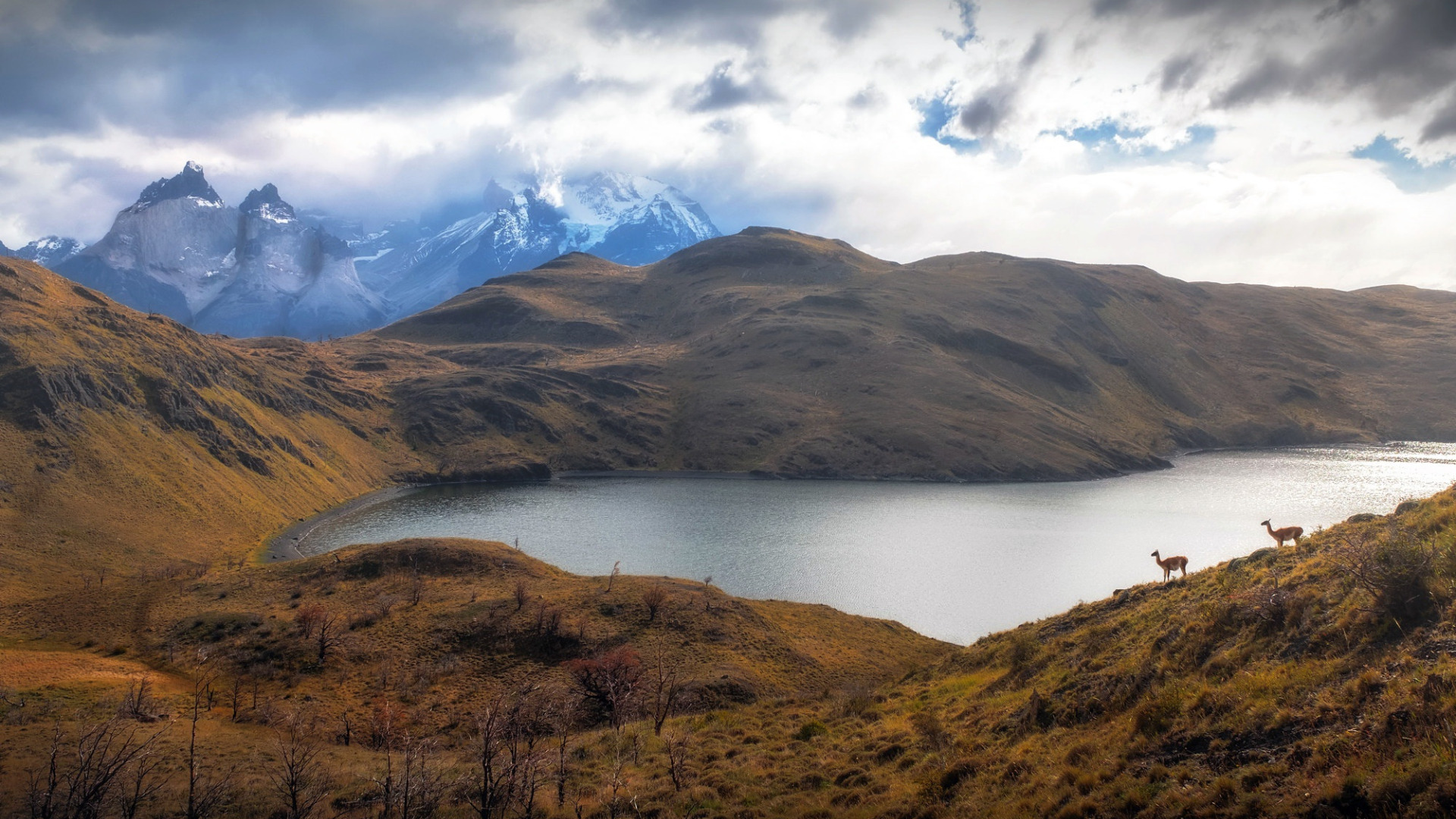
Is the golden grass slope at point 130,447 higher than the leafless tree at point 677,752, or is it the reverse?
the golden grass slope at point 130,447

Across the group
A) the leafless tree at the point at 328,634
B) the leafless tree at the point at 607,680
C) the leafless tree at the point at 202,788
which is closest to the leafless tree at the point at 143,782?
the leafless tree at the point at 202,788

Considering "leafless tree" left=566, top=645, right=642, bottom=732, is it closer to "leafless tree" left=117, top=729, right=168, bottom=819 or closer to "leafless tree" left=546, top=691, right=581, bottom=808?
"leafless tree" left=546, top=691, right=581, bottom=808

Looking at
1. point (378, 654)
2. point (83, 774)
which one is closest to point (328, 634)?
point (378, 654)

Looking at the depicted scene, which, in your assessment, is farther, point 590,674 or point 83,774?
point 590,674

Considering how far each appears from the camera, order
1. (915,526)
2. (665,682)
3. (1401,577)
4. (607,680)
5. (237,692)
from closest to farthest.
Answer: (1401,577) → (607,680) → (237,692) → (665,682) → (915,526)

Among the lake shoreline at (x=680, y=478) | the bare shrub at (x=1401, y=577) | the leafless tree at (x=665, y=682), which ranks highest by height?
the lake shoreline at (x=680, y=478)

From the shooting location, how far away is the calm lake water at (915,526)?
76562mm

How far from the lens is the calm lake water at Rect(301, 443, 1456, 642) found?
76.6m

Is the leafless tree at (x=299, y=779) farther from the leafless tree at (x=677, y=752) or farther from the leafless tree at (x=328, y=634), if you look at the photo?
the leafless tree at (x=328, y=634)

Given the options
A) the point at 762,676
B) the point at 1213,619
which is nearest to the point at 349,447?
the point at 762,676

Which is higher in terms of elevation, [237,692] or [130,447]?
[130,447]

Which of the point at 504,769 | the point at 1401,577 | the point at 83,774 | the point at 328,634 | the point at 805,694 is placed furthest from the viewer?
the point at 328,634

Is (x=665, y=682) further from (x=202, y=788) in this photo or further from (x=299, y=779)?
(x=202, y=788)

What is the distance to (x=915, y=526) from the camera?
4328 inches
